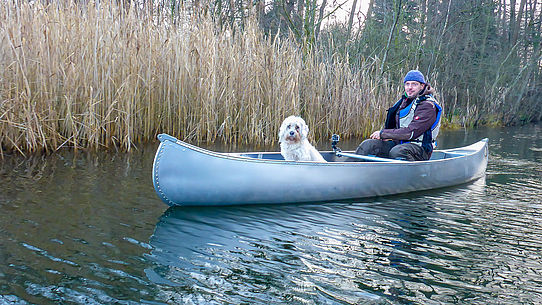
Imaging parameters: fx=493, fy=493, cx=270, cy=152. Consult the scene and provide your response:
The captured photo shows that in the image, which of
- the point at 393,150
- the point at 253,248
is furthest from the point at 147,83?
the point at 253,248

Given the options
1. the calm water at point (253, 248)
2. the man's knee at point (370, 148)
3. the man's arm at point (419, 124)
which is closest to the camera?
the calm water at point (253, 248)

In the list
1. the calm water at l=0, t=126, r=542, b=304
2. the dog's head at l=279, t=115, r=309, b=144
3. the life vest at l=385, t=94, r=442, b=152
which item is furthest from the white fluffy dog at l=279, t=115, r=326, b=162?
the life vest at l=385, t=94, r=442, b=152

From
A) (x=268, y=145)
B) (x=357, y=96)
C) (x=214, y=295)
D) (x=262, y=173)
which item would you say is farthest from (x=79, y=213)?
(x=357, y=96)

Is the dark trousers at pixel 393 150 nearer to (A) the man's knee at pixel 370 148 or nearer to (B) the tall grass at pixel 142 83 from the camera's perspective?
(A) the man's knee at pixel 370 148

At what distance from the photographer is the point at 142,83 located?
7656mm

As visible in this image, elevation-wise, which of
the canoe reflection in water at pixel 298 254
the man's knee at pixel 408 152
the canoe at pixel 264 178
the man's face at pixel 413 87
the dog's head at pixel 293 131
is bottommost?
the canoe reflection in water at pixel 298 254

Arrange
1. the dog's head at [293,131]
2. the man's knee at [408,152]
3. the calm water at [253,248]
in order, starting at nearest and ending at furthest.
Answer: the calm water at [253,248] → the dog's head at [293,131] → the man's knee at [408,152]

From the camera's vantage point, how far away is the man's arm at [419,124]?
5.82 meters

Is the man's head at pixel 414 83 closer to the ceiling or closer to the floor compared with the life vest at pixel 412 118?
closer to the ceiling

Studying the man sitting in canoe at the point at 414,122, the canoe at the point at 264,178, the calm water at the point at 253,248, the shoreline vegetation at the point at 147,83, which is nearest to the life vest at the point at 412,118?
the man sitting in canoe at the point at 414,122

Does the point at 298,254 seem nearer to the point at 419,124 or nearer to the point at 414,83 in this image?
the point at 419,124

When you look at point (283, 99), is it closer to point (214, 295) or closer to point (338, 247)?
point (338, 247)

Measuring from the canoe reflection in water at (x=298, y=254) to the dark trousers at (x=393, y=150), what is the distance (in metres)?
0.99

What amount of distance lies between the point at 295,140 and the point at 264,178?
821 millimetres
